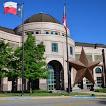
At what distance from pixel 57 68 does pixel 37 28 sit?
36.0ft

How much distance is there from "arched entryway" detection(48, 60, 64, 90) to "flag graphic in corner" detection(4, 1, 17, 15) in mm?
29776

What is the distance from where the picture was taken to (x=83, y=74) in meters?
50.1

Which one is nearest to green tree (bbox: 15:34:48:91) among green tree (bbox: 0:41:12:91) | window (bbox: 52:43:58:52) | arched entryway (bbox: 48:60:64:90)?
green tree (bbox: 0:41:12:91)

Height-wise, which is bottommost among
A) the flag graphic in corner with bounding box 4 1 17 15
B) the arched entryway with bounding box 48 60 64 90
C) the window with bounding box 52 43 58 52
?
the arched entryway with bounding box 48 60 64 90

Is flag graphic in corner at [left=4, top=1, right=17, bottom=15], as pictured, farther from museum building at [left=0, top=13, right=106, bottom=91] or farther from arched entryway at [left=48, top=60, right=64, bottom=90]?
arched entryway at [left=48, top=60, right=64, bottom=90]

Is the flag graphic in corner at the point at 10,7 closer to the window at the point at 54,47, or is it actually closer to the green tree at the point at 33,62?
the green tree at the point at 33,62

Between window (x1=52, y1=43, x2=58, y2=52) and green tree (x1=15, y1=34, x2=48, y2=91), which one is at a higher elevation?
window (x1=52, y1=43, x2=58, y2=52)

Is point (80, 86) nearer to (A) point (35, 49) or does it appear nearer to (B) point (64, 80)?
(B) point (64, 80)

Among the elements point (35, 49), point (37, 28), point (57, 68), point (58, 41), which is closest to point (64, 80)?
point (57, 68)

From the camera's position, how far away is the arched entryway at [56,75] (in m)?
67.8

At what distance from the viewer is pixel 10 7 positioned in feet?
128

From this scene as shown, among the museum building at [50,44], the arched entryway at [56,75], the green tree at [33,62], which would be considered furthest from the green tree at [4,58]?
the arched entryway at [56,75]

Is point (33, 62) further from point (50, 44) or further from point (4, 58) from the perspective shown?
point (50, 44)

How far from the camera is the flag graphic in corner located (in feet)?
128
